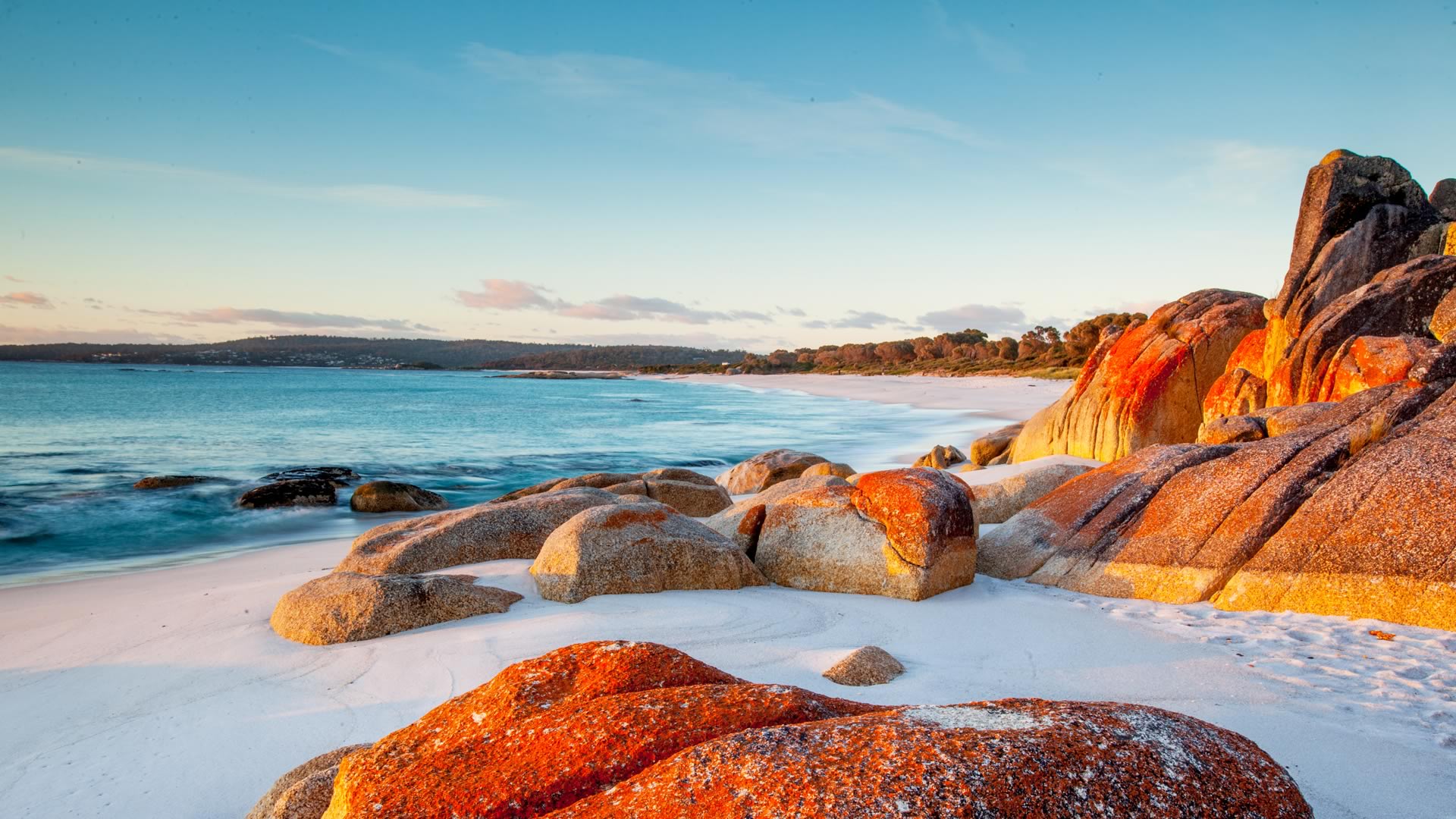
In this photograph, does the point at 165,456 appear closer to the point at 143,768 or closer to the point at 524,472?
the point at 524,472

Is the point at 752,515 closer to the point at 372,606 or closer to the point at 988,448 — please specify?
the point at 372,606

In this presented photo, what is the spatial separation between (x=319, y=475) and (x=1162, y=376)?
18565 mm

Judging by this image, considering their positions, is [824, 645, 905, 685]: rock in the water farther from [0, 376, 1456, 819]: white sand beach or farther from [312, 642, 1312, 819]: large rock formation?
[312, 642, 1312, 819]: large rock formation

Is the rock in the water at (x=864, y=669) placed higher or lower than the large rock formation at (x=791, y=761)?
lower

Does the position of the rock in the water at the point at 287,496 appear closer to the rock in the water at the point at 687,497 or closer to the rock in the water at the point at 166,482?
the rock in the water at the point at 166,482

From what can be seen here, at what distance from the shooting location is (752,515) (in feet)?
27.5

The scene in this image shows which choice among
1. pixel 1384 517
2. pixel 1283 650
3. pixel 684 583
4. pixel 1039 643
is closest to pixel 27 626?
pixel 684 583

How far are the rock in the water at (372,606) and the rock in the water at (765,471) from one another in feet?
29.1

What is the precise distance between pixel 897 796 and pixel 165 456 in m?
27.3

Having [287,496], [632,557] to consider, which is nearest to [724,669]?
[632,557]

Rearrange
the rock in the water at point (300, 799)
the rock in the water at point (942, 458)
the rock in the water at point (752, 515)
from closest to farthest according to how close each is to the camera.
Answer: the rock in the water at point (300, 799) → the rock in the water at point (752, 515) → the rock in the water at point (942, 458)

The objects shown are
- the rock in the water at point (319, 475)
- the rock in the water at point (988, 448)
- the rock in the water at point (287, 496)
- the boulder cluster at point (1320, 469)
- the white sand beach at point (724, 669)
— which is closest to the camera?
the white sand beach at point (724, 669)

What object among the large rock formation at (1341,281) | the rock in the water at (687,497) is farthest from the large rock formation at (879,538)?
the large rock formation at (1341,281)

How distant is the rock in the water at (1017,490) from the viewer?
10328mm
